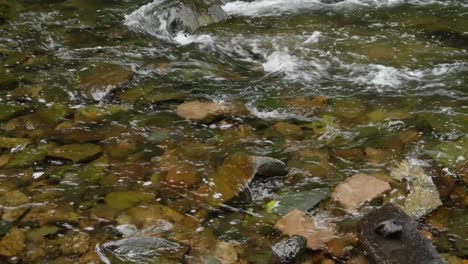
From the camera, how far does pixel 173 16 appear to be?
318 inches

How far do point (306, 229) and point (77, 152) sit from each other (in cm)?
236

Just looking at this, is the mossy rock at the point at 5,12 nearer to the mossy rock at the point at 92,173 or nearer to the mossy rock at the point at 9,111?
the mossy rock at the point at 9,111

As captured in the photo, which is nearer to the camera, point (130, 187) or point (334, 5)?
point (130, 187)

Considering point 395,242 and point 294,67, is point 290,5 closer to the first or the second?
point 294,67

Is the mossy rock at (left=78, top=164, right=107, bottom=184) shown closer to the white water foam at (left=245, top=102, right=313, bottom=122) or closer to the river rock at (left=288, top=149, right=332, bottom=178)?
the river rock at (left=288, top=149, right=332, bottom=178)

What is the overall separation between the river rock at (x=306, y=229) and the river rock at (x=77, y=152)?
6.50 ft

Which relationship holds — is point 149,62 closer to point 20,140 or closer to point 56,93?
point 56,93

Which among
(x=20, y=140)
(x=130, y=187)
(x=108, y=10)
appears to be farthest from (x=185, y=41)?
(x=130, y=187)

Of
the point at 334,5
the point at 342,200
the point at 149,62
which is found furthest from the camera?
the point at 334,5

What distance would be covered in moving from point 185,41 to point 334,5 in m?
3.18

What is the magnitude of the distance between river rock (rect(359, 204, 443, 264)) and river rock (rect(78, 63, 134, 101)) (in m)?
3.64

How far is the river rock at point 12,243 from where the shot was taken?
341cm

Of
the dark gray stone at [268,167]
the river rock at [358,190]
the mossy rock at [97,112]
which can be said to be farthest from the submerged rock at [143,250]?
the mossy rock at [97,112]

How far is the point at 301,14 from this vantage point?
8578 mm
